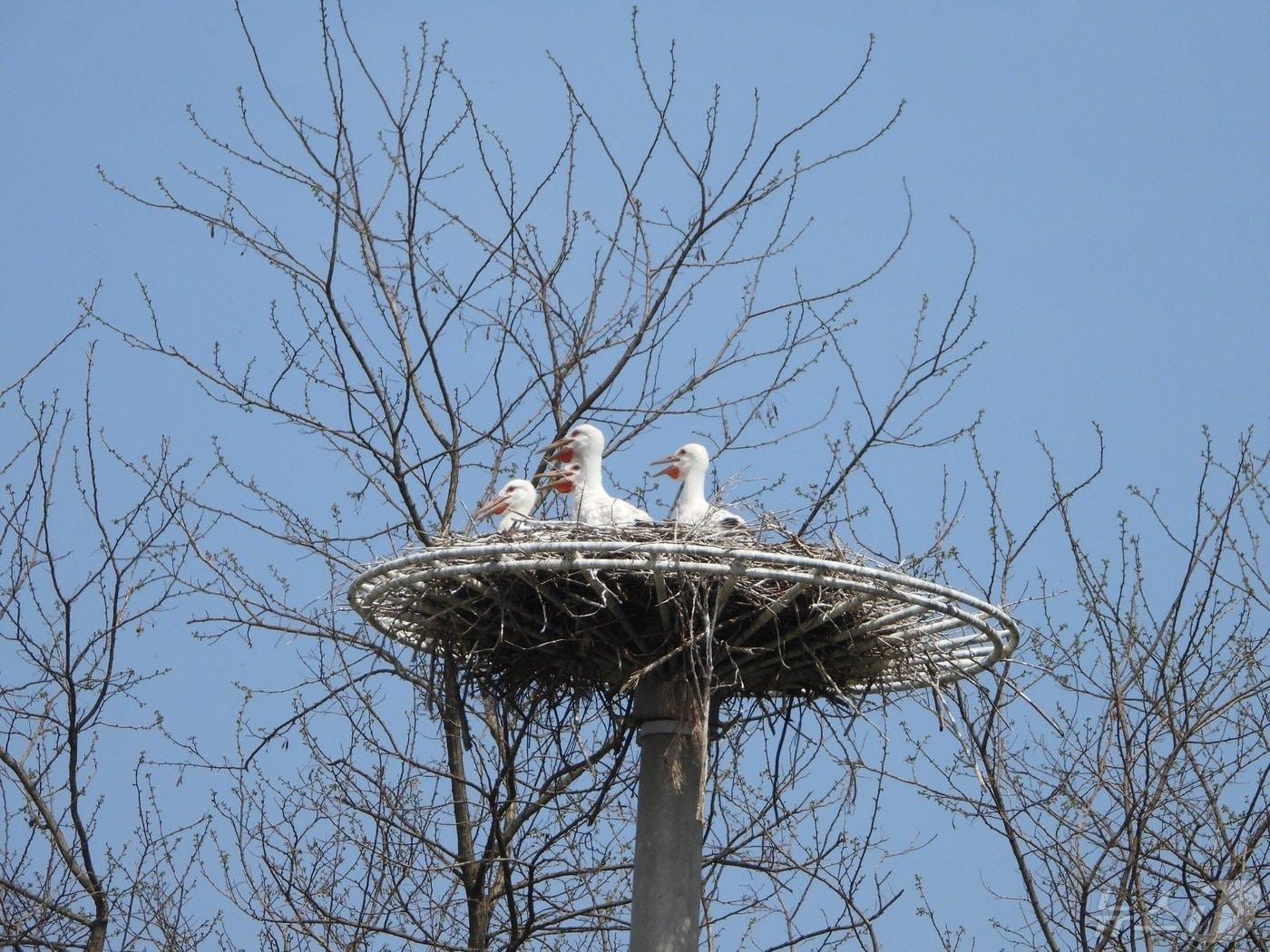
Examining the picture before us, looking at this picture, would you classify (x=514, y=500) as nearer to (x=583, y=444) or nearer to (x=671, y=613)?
(x=583, y=444)

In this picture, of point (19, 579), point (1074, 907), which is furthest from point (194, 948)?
point (1074, 907)

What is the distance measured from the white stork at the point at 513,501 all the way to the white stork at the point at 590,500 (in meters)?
0.11

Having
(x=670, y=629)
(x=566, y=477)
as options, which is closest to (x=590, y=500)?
(x=566, y=477)

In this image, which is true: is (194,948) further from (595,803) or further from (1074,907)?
(1074,907)

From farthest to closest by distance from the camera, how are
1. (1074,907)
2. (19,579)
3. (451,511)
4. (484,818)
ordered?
(19,579), (451,511), (484,818), (1074,907)

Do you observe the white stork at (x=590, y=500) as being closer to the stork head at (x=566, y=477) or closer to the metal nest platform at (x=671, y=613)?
the stork head at (x=566, y=477)

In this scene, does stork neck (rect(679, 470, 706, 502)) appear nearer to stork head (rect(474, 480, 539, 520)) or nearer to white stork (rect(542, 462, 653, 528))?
white stork (rect(542, 462, 653, 528))

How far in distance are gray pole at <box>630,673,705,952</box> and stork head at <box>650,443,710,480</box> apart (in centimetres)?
136

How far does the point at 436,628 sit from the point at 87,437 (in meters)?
3.18

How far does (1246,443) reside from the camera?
337 inches

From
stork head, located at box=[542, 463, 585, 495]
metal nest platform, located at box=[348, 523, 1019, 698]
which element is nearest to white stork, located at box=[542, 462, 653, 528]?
stork head, located at box=[542, 463, 585, 495]

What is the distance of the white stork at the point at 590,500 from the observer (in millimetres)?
7602

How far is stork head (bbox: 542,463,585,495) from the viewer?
8.08 meters

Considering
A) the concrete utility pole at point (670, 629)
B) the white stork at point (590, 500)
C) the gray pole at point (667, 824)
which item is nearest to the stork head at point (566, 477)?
the white stork at point (590, 500)
